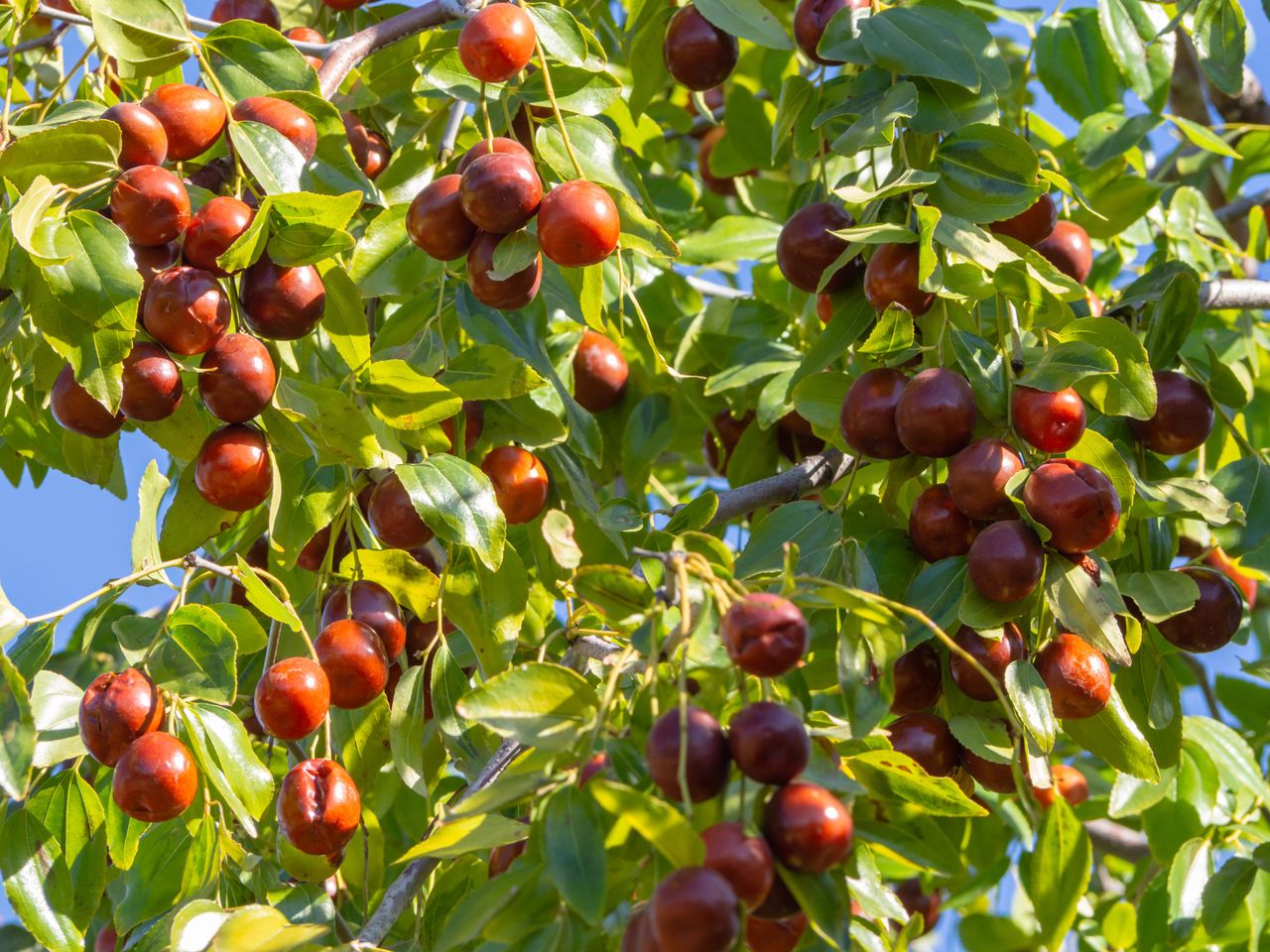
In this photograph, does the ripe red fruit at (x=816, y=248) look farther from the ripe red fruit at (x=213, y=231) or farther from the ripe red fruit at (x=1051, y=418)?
the ripe red fruit at (x=213, y=231)

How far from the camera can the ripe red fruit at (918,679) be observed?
1546 millimetres

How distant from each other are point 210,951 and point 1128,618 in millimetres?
977

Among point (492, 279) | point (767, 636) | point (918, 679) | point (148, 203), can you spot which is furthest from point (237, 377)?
point (918, 679)

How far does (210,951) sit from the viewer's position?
1.33m

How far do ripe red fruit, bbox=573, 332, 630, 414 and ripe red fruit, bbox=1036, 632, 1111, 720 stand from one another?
961 mm

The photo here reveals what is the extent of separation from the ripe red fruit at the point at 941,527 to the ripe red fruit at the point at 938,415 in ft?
0.20

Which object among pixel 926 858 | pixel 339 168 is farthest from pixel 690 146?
pixel 926 858

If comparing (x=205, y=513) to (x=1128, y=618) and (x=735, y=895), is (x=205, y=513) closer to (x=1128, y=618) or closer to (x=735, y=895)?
(x=735, y=895)

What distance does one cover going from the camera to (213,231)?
1459 millimetres

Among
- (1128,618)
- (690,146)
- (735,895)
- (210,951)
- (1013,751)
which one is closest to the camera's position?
(735,895)

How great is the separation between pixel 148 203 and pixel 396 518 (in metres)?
0.46

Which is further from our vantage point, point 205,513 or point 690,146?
point 690,146

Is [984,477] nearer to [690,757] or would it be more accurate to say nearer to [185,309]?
[690,757]

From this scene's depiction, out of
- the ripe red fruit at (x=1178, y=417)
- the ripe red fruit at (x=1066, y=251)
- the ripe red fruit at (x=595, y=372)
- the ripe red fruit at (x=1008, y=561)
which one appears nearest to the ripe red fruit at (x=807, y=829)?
the ripe red fruit at (x=1008, y=561)
